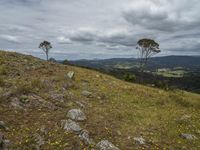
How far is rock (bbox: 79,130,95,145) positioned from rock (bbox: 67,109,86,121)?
175 cm

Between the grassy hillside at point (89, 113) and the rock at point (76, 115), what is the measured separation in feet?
1.04

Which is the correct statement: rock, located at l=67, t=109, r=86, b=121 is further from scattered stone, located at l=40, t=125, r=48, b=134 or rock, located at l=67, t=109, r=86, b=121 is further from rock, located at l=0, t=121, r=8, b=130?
rock, located at l=0, t=121, r=8, b=130

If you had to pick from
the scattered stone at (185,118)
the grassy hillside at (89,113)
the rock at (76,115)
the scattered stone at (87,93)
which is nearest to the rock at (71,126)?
the grassy hillside at (89,113)

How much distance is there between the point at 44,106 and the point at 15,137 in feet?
13.3

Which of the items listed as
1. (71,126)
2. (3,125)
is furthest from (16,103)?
(71,126)

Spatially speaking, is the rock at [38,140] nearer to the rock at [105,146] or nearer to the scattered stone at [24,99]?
the rock at [105,146]

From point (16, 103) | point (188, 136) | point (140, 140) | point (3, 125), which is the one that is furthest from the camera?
point (16, 103)

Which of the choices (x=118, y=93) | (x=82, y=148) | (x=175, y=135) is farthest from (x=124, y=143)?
(x=118, y=93)

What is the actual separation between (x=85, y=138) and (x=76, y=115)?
2.67m

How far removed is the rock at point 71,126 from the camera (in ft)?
45.2

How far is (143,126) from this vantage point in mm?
16094

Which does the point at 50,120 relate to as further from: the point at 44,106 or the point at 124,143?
the point at 124,143

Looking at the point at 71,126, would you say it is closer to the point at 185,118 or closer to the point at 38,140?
the point at 38,140

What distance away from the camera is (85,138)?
13070 mm
